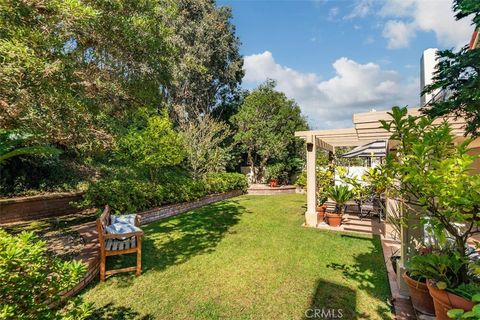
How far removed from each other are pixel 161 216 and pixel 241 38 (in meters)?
17.6

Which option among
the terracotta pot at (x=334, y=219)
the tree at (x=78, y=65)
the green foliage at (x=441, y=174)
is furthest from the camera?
the terracotta pot at (x=334, y=219)

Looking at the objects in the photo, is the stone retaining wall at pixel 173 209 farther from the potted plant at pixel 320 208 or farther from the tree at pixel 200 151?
the potted plant at pixel 320 208

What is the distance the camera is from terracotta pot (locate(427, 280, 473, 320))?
2.36 m

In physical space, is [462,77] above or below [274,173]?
above

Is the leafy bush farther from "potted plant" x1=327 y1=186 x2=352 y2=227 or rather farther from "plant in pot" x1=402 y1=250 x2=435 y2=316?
"plant in pot" x1=402 y1=250 x2=435 y2=316

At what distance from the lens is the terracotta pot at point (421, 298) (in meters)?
3.12

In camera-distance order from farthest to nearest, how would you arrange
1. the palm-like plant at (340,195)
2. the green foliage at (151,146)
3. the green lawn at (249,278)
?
1. the green foliage at (151,146)
2. the palm-like plant at (340,195)
3. the green lawn at (249,278)

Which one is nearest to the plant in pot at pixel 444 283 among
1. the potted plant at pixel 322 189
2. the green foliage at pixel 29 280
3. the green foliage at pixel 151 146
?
the green foliage at pixel 29 280

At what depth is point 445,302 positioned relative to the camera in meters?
2.51

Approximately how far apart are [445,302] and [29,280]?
12.3 ft

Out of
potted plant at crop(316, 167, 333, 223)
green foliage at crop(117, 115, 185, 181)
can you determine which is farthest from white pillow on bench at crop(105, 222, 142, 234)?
potted plant at crop(316, 167, 333, 223)

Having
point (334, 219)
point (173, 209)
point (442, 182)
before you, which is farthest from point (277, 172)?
point (442, 182)

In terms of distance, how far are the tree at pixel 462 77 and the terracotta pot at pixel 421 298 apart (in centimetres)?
217

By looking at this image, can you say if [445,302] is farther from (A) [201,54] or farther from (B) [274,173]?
(A) [201,54]
